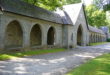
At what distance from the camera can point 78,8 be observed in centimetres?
2922

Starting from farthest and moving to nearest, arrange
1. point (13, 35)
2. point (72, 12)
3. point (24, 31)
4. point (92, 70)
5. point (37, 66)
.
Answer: point (72, 12), point (13, 35), point (24, 31), point (37, 66), point (92, 70)

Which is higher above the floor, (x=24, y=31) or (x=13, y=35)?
(x=24, y=31)

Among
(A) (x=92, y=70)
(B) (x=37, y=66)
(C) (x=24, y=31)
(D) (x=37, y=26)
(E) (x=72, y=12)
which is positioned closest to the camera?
(A) (x=92, y=70)

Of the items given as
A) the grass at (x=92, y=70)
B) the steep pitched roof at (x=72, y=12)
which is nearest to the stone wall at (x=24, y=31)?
the steep pitched roof at (x=72, y=12)

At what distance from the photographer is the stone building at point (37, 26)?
15.6 meters

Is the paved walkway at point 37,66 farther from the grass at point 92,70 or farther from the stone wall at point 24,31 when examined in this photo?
the stone wall at point 24,31

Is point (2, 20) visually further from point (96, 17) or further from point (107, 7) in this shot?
point (96, 17)

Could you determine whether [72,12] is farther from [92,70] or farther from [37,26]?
[92,70]

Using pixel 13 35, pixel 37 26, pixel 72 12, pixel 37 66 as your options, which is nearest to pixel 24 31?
pixel 13 35

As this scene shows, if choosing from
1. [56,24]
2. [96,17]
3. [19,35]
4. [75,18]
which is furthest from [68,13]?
[96,17]

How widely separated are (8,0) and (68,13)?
1460cm

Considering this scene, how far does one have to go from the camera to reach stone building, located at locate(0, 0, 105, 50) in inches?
615

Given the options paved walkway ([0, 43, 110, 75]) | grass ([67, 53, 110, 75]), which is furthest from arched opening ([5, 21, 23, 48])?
grass ([67, 53, 110, 75])

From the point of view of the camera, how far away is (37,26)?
23.9 meters
